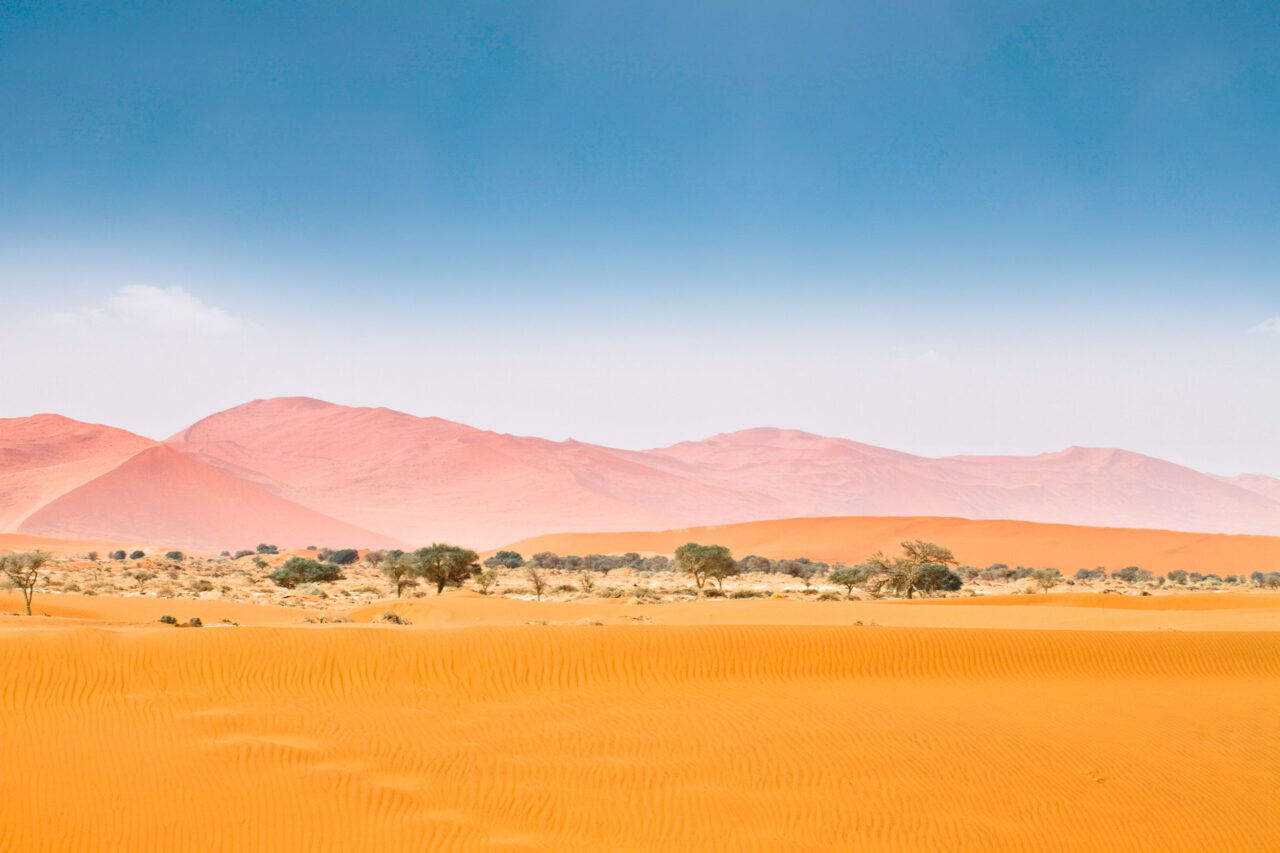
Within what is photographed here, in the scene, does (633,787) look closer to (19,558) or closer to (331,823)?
(331,823)

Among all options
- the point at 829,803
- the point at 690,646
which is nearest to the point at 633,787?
the point at 829,803

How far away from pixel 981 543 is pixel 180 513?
282 ft

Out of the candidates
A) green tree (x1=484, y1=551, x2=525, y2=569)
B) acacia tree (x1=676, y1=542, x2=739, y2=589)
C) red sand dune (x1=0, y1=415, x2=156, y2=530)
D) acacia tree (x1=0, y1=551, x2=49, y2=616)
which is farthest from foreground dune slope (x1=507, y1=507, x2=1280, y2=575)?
red sand dune (x1=0, y1=415, x2=156, y2=530)

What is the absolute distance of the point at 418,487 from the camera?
134 metres

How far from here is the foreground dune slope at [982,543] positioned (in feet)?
211

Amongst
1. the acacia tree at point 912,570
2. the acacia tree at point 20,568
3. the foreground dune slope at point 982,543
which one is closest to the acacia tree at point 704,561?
the acacia tree at point 912,570

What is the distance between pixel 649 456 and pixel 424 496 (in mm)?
67167

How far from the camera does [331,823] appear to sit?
6.75m

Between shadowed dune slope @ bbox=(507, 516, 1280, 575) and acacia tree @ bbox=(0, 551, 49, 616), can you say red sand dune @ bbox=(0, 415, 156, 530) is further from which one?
acacia tree @ bbox=(0, 551, 49, 616)

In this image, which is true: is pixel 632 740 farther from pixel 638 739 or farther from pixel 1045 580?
pixel 1045 580

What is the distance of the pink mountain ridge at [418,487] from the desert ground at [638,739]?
9395 cm

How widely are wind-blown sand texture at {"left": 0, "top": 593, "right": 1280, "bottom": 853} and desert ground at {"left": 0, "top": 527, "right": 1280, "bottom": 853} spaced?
0.04 meters

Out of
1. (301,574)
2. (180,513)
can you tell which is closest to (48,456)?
(180,513)

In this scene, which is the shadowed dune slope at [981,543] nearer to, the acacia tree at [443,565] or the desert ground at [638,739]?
the acacia tree at [443,565]
